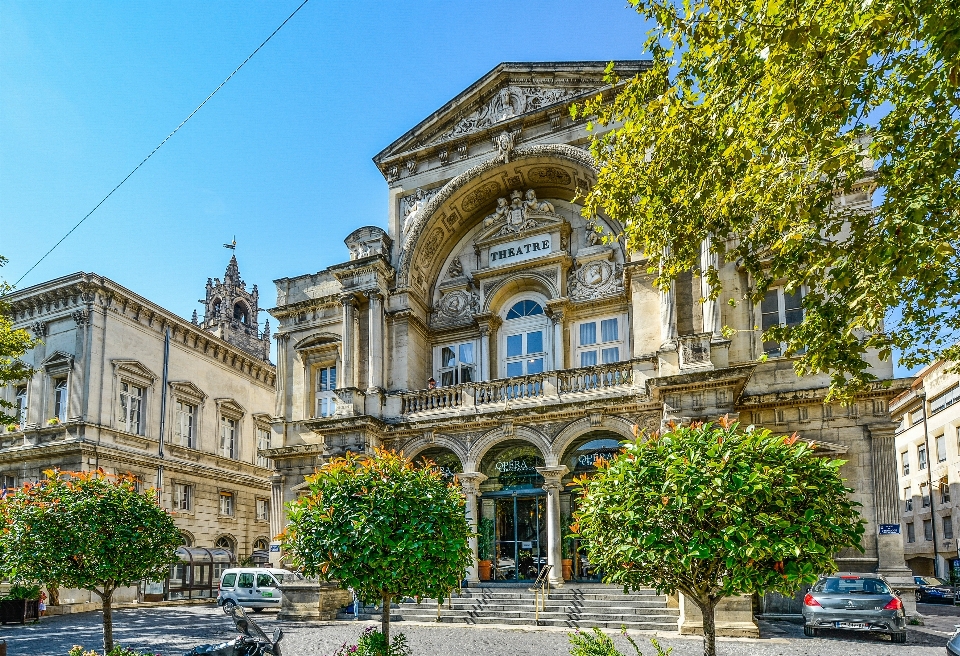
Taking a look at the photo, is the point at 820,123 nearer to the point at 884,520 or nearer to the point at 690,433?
the point at 690,433

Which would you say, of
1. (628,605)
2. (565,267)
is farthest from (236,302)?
(628,605)

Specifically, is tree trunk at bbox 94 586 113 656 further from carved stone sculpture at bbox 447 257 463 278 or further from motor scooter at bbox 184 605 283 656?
carved stone sculpture at bbox 447 257 463 278

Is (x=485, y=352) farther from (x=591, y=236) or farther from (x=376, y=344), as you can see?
(x=591, y=236)

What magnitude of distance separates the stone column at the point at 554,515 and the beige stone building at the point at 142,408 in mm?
17797

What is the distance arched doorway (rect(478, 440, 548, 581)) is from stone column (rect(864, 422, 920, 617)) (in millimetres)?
8467

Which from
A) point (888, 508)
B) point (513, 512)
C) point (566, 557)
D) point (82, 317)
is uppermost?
point (82, 317)

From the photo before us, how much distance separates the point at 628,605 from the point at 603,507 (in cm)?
997

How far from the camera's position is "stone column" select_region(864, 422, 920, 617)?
56.2ft

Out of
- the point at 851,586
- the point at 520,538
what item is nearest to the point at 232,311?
the point at 520,538

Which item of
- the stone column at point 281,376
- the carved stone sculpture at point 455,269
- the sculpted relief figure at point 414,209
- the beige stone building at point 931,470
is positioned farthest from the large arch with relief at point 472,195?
the beige stone building at point 931,470

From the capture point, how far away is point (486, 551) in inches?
864

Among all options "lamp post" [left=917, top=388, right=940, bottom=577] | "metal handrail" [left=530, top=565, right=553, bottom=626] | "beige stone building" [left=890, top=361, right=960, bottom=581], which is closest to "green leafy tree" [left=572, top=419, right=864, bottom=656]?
"metal handrail" [left=530, top=565, right=553, bottom=626]

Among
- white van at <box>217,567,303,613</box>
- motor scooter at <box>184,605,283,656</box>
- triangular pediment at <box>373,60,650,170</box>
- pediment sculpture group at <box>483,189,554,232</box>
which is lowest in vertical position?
white van at <box>217,567,303,613</box>

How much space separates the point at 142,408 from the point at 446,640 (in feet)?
68.3
